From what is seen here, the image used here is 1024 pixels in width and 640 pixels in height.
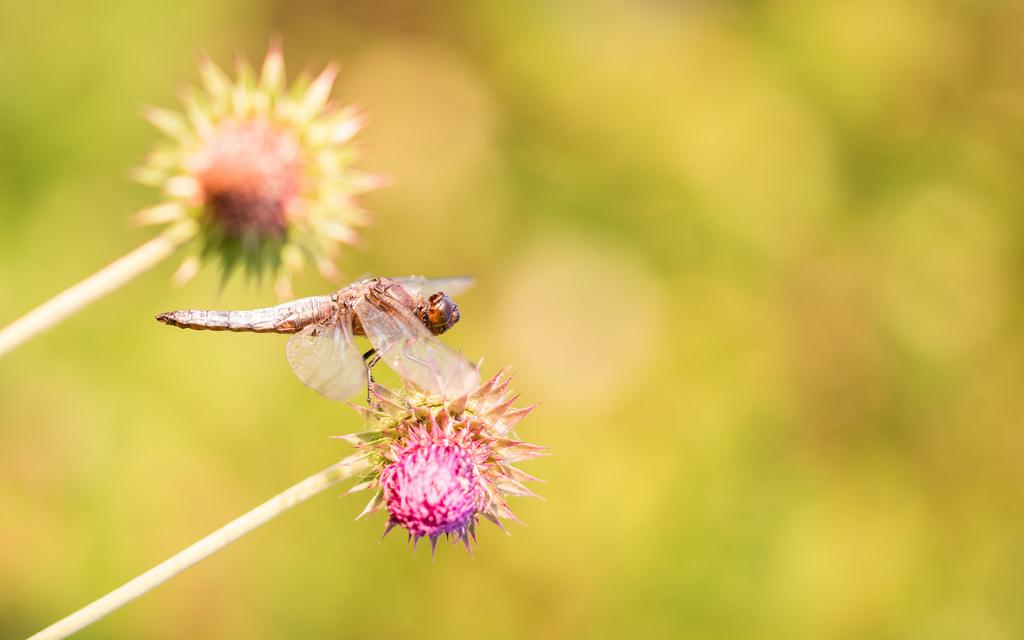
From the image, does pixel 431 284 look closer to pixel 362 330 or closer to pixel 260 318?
pixel 362 330

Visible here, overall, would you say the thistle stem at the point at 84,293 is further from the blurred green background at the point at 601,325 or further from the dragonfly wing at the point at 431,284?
the blurred green background at the point at 601,325

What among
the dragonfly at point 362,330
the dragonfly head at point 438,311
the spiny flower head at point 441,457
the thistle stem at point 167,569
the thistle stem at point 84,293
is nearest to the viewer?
the thistle stem at point 167,569

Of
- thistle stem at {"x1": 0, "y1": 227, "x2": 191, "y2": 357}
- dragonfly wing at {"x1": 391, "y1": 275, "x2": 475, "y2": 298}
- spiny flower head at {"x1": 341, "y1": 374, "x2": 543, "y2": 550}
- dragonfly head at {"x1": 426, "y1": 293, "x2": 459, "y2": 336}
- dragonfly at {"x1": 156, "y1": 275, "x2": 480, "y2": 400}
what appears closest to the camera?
thistle stem at {"x1": 0, "y1": 227, "x2": 191, "y2": 357}

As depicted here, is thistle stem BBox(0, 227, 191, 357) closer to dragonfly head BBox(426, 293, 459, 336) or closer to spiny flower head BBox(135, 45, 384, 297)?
spiny flower head BBox(135, 45, 384, 297)

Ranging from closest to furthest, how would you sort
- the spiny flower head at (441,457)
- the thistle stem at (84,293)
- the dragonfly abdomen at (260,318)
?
the thistle stem at (84,293)
the spiny flower head at (441,457)
the dragonfly abdomen at (260,318)

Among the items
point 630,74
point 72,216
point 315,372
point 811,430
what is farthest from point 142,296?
point 811,430

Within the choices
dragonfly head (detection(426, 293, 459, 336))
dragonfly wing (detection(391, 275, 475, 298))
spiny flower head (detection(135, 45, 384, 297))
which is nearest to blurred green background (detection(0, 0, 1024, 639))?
spiny flower head (detection(135, 45, 384, 297))

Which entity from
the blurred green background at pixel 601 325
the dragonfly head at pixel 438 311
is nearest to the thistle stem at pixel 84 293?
the dragonfly head at pixel 438 311
